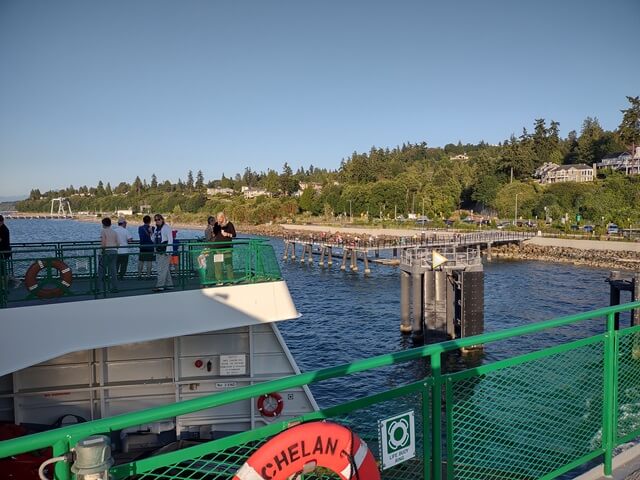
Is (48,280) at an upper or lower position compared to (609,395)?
upper

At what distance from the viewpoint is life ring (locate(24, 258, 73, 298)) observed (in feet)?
26.4

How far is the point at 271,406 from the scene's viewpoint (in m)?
8.70

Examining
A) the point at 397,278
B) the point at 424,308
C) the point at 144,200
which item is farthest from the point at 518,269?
the point at 144,200

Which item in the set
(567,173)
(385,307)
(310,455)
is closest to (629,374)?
(310,455)

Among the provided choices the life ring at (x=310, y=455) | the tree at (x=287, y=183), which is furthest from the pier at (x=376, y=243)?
the tree at (x=287, y=183)

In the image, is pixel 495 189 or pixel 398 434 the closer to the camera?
pixel 398 434

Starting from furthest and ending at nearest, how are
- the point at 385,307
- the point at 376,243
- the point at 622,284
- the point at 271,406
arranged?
the point at 376,243, the point at 385,307, the point at 622,284, the point at 271,406

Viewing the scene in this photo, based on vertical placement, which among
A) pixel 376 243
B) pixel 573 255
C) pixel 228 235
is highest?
pixel 228 235

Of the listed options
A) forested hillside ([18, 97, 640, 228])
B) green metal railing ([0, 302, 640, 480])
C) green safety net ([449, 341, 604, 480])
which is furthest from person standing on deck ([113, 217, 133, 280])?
forested hillside ([18, 97, 640, 228])

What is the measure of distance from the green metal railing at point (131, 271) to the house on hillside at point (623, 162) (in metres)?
90.0

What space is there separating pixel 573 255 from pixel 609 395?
5505cm

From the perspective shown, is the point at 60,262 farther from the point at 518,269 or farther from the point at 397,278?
the point at 518,269

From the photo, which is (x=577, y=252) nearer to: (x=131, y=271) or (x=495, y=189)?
(x=495, y=189)

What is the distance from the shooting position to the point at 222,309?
8.68 metres
